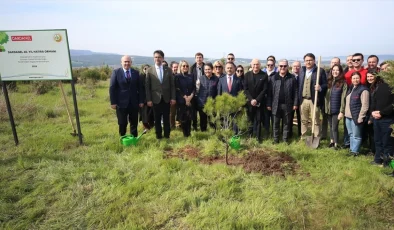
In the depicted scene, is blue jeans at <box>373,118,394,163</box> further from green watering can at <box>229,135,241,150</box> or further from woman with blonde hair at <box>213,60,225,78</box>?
woman with blonde hair at <box>213,60,225,78</box>

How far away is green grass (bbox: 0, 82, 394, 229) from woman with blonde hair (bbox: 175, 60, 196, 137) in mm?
1037

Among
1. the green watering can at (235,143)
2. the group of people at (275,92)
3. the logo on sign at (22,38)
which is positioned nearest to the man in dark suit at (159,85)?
the group of people at (275,92)

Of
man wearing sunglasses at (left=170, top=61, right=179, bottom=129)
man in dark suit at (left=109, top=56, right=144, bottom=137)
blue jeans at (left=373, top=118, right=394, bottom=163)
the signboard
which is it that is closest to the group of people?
man in dark suit at (left=109, top=56, right=144, bottom=137)

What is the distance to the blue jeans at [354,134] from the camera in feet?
16.6

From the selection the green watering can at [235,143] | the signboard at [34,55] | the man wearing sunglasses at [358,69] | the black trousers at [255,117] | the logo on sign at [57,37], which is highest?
the logo on sign at [57,37]

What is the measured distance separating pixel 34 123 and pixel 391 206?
935 centimetres

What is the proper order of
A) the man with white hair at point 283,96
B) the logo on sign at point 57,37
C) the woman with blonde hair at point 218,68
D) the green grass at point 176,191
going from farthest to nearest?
the woman with blonde hair at point 218,68, the man with white hair at point 283,96, the logo on sign at point 57,37, the green grass at point 176,191

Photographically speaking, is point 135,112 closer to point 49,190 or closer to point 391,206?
point 49,190

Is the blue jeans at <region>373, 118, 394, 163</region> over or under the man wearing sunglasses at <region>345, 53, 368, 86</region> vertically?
under

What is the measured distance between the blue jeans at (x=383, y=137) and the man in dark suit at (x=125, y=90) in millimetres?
4880

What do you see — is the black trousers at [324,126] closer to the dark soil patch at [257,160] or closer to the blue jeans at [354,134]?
the blue jeans at [354,134]

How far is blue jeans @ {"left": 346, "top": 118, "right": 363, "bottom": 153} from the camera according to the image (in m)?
5.07

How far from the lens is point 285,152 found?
5.21 meters

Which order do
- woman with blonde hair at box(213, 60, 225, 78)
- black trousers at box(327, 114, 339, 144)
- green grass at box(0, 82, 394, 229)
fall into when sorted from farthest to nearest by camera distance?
woman with blonde hair at box(213, 60, 225, 78)
black trousers at box(327, 114, 339, 144)
green grass at box(0, 82, 394, 229)
